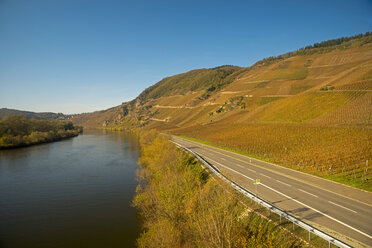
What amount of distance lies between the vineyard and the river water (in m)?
24.2

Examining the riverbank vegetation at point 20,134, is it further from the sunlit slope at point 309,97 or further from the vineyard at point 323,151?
the vineyard at point 323,151

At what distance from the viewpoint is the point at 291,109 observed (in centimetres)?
7112

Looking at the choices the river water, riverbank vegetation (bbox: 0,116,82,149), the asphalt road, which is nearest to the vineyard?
the asphalt road

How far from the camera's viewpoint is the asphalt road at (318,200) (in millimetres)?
13601

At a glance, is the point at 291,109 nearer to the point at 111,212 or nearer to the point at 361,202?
the point at 361,202

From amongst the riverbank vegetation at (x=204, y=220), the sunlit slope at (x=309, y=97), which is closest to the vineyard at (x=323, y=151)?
the sunlit slope at (x=309, y=97)

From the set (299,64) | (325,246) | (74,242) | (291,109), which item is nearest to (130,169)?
(74,242)

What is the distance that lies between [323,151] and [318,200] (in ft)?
63.1

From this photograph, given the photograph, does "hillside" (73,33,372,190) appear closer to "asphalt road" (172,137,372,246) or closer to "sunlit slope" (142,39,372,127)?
"sunlit slope" (142,39,372,127)

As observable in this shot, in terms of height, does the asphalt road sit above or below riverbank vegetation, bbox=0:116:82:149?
below

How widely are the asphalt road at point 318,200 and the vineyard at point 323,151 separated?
2.69 m

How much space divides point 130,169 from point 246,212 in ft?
130

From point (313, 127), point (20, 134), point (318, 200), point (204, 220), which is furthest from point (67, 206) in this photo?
point (20, 134)

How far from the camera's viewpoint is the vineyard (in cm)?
2408
